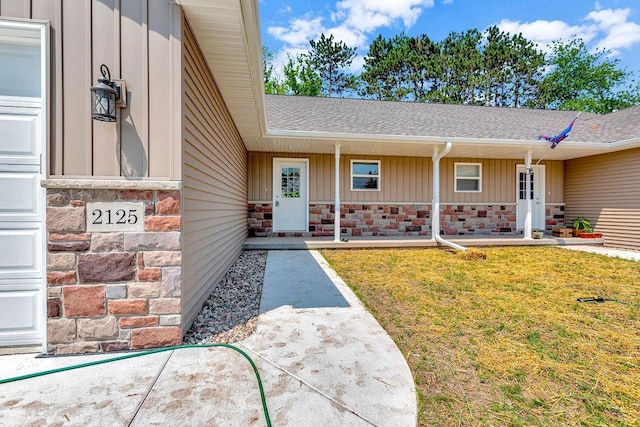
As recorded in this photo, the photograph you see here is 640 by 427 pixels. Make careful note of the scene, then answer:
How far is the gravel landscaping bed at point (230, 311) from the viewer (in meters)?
2.46

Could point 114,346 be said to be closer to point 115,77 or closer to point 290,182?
point 115,77

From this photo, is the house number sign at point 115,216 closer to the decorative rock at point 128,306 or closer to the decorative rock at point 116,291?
the decorative rock at point 116,291

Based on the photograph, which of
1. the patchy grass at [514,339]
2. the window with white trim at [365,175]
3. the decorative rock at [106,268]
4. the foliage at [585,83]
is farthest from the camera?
the foliage at [585,83]

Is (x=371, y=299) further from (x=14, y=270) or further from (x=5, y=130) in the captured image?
(x=5, y=130)

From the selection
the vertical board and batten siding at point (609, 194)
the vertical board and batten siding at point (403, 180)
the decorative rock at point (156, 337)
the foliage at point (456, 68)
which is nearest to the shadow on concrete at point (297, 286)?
the decorative rock at point (156, 337)

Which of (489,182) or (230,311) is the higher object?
(489,182)

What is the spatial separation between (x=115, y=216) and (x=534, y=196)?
10.2m

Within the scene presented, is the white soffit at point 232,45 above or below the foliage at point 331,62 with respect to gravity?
below

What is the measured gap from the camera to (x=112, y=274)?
2.17m

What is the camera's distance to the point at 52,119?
2.07 metres

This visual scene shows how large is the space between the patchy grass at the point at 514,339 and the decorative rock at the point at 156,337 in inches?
70.0

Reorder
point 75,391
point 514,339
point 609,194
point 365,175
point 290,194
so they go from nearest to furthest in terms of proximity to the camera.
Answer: point 75,391 < point 514,339 < point 609,194 < point 290,194 < point 365,175

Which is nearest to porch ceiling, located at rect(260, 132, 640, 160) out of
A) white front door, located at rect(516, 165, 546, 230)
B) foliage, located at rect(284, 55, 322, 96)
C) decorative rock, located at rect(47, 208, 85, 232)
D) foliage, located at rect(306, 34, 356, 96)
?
white front door, located at rect(516, 165, 546, 230)

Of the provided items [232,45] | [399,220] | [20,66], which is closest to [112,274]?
[20,66]
